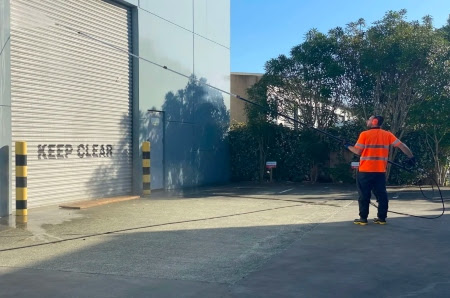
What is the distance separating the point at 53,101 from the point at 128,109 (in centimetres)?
265

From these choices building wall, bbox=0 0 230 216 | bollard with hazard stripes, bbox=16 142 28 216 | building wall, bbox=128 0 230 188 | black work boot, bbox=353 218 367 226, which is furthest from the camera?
building wall, bbox=128 0 230 188

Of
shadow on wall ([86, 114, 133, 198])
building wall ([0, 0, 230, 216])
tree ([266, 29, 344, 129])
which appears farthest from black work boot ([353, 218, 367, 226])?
tree ([266, 29, 344, 129])

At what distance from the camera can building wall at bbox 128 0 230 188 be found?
1441cm

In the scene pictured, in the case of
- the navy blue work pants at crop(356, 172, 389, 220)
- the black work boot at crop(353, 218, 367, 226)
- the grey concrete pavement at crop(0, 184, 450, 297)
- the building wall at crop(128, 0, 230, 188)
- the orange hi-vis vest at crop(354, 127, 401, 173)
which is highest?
the building wall at crop(128, 0, 230, 188)

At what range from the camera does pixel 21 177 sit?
9.62m

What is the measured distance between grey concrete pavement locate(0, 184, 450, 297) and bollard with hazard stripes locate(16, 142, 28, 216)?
0.24 m

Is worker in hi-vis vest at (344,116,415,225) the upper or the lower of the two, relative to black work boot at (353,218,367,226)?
upper

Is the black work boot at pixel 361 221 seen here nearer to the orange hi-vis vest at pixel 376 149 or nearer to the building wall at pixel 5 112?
the orange hi-vis vest at pixel 376 149

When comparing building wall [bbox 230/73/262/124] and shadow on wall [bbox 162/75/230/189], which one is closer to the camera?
shadow on wall [bbox 162/75/230/189]

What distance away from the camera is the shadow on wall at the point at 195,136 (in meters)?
15.6

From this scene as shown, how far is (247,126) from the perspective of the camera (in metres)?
18.7

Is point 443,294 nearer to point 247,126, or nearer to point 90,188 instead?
point 90,188

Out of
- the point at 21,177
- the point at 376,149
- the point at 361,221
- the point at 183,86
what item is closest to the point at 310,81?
the point at 183,86

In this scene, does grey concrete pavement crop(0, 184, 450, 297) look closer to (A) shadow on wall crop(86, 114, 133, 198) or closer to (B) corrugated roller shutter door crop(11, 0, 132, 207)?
(B) corrugated roller shutter door crop(11, 0, 132, 207)
